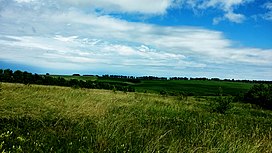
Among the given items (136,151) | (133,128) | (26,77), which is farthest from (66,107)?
(26,77)

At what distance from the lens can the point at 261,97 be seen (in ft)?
205

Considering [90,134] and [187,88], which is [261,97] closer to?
[187,88]

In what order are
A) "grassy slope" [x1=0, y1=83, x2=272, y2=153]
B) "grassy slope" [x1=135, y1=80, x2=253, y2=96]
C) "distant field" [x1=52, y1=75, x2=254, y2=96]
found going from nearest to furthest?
1. "grassy slope" [x1=0, y1=83, x2=272, y2=153]
2. "distant field" [x1=52, y1=75, x2=254, y2=96]
3. "grassy slope" [x1=135, y1=80, x2=253, y2=96]

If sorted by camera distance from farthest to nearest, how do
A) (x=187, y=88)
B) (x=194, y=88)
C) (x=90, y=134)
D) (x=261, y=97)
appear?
(x=194, y=88) < (x=187, y=88) < (x=261, y=97) < (x=90, y=134)

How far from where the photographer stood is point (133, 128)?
29.3ft

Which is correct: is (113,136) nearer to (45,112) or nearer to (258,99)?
(45,112)

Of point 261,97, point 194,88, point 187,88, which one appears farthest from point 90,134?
point 194,88

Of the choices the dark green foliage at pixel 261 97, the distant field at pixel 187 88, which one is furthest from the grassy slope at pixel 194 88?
the dark green foliage at pixel 261 97

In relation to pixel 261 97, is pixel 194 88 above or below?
above

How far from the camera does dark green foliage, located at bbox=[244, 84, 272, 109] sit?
58525 mm

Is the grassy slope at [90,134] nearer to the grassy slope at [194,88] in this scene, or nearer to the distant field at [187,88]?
the distant field at [187,88]

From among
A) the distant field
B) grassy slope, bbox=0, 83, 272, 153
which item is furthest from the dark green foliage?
grassy slope, bbox=0, 83, 272, 153

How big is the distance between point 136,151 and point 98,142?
1029 millimetres

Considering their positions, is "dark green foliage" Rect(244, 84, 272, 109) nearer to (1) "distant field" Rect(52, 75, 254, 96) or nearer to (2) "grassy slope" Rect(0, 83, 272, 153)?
(1) "distant field" Rect(52, 75, 254, 96)
